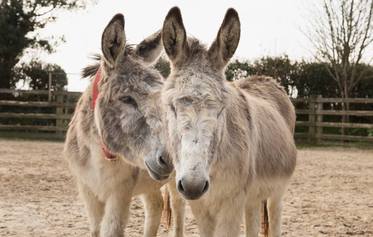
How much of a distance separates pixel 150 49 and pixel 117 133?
0.82 metres

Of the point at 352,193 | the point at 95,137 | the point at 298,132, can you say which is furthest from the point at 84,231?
the point at 298,132

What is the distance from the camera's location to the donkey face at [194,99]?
2.46 metres

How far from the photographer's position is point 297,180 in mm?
8789

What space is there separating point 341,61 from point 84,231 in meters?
16.8

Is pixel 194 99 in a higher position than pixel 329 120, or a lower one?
higher

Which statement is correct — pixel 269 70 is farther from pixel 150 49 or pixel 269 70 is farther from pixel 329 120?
pixel 150 49

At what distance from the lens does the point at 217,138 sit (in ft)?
8.82

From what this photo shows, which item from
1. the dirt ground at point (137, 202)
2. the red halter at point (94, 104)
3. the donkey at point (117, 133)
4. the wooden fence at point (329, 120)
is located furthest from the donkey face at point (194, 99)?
the wooden fence at point (329, 120)

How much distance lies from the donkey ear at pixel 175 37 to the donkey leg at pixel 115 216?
3.52ft

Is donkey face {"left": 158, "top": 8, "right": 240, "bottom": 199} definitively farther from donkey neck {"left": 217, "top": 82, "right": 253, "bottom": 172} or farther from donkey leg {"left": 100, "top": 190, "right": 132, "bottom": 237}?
donkey leg {"left": 100, "top": 190, "right": 132, "bottom": 237}

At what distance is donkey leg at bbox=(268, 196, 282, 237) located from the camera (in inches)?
190

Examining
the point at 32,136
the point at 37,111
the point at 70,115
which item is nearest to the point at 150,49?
the point at 70,115

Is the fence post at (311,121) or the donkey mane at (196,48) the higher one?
the donkey mane at (196,48)

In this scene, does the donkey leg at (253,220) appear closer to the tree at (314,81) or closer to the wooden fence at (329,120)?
the wooden fence at (329,120)
